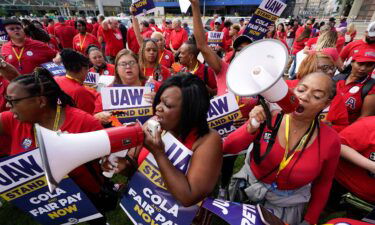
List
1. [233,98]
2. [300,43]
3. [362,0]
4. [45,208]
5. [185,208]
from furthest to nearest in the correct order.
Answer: [362,0] < [300,43] < [233,98] < [45,208] < [185,208]

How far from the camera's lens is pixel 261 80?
4.70ft

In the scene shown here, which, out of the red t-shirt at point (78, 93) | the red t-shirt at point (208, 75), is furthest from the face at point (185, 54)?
the red t-shirt at point (78, 93)

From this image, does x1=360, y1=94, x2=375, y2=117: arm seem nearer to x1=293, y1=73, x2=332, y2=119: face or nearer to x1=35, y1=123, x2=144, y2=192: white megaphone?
x1=293, y1=73, x2=332, y2=119: face

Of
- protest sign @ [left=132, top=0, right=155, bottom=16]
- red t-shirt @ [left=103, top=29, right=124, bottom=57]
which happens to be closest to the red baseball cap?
protest sign @ [left=132, top=0, right=155, bottom=16]

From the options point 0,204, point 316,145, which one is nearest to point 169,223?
point 316,145

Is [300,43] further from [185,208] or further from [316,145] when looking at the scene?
[185,208]

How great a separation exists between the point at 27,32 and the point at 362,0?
44.4 m

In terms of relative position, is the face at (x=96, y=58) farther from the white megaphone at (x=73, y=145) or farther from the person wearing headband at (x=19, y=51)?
the white megaphone at (x=73, y=145)

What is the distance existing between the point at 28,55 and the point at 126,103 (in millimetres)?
3177

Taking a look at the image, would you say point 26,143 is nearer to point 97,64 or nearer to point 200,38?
point 200,38

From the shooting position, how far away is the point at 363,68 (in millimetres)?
2656

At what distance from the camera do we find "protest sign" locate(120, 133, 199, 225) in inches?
55.6

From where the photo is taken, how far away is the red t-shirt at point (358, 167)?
177 centimetres

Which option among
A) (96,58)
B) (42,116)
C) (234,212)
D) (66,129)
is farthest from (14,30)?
(234,212)
